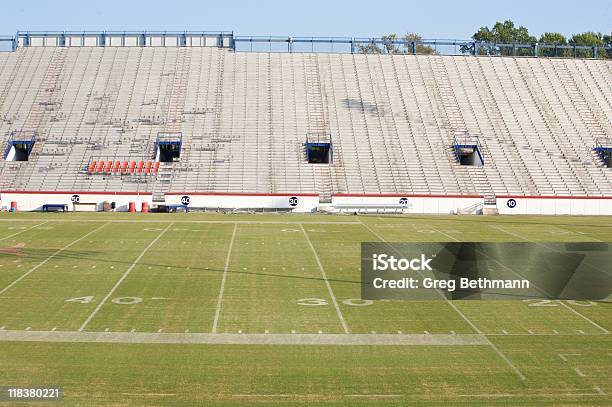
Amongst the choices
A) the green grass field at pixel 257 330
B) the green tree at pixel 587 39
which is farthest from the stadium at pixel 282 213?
the green tree at pixel 587 39

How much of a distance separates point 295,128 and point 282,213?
35.6 ft

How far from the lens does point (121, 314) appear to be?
22.9m

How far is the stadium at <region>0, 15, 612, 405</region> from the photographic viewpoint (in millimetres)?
17656

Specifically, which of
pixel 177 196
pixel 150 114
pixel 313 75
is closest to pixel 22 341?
pixel 177 196

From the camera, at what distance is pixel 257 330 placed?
2125 centimetres

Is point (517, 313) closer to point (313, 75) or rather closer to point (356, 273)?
point (356, 273)

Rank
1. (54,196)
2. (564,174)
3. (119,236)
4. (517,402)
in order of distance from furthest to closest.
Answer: (564,174)
(54,196)
(119,236)
(517,402)

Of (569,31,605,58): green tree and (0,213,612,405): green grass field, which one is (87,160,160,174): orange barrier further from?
(569,31,605,58): green tree

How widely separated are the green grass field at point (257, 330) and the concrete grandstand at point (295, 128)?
59.6ft

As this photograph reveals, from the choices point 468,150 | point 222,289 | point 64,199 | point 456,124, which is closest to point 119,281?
point 222,289

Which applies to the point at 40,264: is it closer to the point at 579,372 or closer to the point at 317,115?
the point at 579,372

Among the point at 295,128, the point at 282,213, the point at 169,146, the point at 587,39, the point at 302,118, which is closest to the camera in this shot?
the point at 282,213

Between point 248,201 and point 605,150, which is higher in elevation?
point 605,150

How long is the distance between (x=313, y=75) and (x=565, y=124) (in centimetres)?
2211
